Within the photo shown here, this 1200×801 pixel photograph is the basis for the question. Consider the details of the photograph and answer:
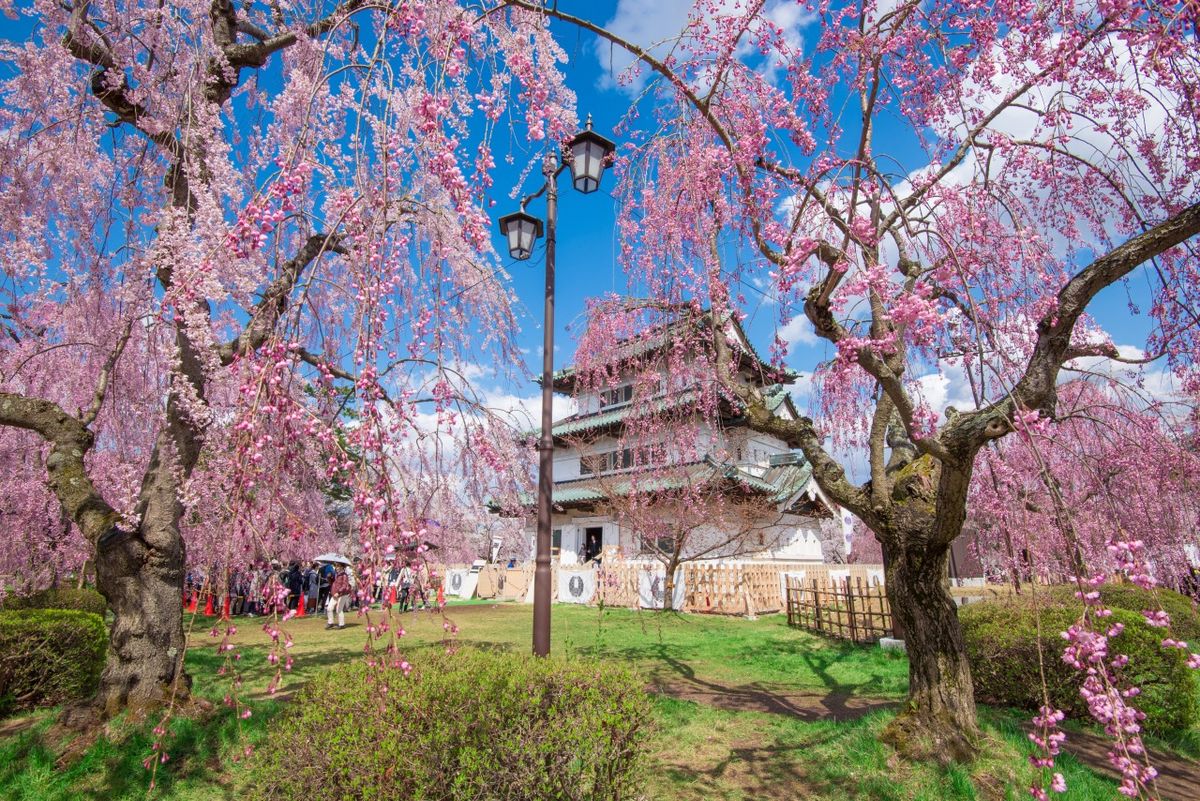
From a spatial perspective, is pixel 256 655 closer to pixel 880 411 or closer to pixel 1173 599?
pixel 880 411

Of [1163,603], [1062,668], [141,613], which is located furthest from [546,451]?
[1163,603]

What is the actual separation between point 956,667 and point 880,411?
2.33 metres

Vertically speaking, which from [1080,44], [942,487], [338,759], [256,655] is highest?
[1080,44]

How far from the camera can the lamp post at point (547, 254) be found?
5.46 meters

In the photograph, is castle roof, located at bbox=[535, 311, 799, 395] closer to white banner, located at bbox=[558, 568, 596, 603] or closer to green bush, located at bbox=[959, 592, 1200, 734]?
green bush, located at bbox=[959, 592, 1200, 734]

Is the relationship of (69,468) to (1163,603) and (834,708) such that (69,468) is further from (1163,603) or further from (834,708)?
(1163,603)

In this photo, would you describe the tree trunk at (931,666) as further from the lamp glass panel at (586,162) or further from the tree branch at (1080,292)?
the lamp glass panel at (586,162)

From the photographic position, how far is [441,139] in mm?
2492

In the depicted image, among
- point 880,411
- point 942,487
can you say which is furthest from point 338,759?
point 880,411

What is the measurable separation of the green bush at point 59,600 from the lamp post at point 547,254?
7011mm

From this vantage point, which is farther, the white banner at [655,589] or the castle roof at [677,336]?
the white banner at [655,589]

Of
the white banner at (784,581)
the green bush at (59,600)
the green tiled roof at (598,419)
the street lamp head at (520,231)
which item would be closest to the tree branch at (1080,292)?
the street lamp head at (520,231)

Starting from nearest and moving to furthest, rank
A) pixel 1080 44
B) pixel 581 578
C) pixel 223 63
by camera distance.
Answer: pixel 1080 44 < pixel 223 63 < pixel 581 578

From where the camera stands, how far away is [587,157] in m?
5.88
